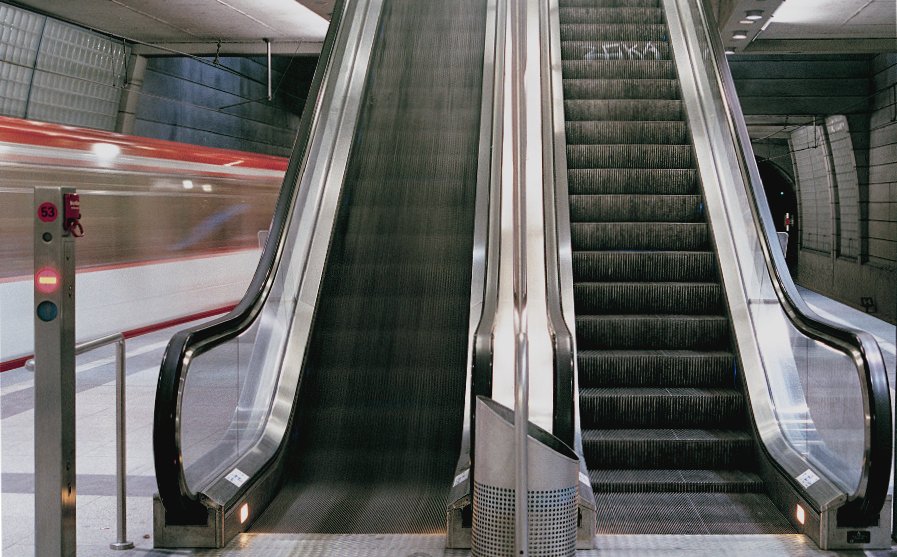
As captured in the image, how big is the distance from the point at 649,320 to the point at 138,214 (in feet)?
22.0

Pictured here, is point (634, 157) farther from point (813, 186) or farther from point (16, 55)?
point (813, 186)

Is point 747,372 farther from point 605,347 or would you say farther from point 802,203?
point 802,203

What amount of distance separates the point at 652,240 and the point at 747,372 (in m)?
1.39

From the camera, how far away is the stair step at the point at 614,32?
8560mm

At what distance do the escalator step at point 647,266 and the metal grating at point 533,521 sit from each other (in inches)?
109

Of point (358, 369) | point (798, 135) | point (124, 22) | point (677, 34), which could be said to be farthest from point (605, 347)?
point (798, 135)

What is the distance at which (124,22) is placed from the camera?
469 inches

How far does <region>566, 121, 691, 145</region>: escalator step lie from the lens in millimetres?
7086

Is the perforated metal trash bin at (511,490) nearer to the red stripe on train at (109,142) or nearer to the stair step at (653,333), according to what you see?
the stair step at (653,333)

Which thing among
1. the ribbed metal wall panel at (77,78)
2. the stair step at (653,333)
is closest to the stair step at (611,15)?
the stair step at (653,333)

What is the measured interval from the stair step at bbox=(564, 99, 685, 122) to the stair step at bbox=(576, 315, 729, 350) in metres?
2.47

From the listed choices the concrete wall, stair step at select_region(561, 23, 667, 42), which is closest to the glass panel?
stair step at select_region(561, 23, 667, 42)

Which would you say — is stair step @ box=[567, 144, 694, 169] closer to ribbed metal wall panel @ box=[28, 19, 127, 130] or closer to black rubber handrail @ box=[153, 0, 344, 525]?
black rubber handrail @ box=[153, 0, 344, 525]

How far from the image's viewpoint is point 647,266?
232 inches
